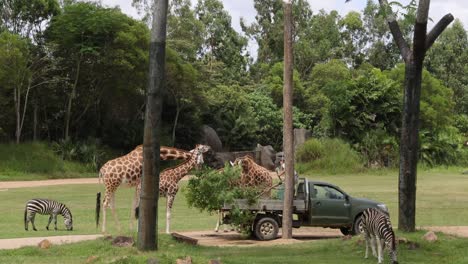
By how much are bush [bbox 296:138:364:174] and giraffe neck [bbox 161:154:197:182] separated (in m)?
32.4

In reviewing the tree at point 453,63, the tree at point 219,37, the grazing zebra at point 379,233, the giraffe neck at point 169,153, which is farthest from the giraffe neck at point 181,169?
the tree at point 453,63

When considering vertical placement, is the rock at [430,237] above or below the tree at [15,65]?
below

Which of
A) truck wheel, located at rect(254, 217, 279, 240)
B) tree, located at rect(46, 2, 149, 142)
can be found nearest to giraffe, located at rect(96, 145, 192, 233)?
truck wheel, located at rect(254, 217, 279, 240)

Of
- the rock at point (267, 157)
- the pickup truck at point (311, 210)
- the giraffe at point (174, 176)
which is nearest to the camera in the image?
the giraffe at point (174, 176)

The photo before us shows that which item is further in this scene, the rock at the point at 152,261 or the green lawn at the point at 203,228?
the green lawn at the point at 203,228

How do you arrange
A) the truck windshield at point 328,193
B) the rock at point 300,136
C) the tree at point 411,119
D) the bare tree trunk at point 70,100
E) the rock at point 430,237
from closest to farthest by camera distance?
the rock at point 430,237
the tree at point 411,119
the truck windshield at point 328,193
the bare tree trunk at point 70,100
the rock at point 300,136

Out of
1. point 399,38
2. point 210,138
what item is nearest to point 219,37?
point 210,138

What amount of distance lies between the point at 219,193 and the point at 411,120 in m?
5.15

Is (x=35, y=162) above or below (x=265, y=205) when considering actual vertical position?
above

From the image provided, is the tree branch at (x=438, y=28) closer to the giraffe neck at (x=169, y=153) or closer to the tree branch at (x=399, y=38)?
the tree branch at (x=399, y=38)

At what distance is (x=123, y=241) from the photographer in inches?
496

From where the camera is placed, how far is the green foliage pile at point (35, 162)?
43531mm

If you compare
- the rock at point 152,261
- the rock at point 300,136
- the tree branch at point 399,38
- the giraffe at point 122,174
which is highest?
the rock at point 300,136

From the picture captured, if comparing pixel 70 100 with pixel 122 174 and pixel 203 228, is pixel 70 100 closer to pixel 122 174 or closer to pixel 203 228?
pixel 203 228
